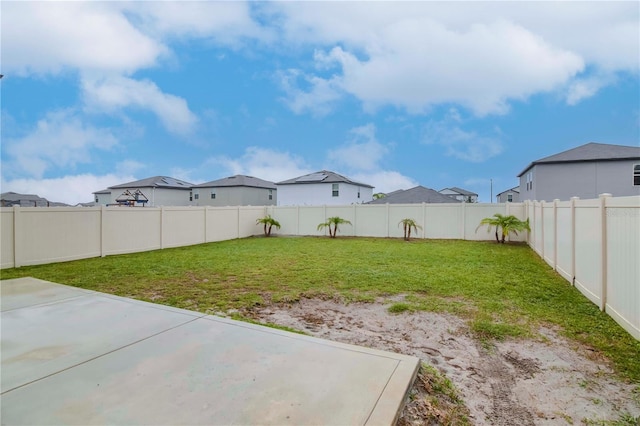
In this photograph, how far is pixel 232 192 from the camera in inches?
1260

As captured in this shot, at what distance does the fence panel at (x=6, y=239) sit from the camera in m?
8.33

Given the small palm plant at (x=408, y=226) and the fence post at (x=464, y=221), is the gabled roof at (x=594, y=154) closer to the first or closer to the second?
the fence post at (x=464, y=221)

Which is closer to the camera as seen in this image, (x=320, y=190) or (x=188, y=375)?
(x=188, y=375)

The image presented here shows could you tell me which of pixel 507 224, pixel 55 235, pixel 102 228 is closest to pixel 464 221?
pixel 507 224

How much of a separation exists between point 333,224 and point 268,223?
3.56 metres

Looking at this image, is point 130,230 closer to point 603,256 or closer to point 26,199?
point 603,256

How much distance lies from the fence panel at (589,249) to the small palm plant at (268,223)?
1338 cm

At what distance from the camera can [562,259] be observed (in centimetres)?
687

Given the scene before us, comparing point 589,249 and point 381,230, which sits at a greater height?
point 589,249

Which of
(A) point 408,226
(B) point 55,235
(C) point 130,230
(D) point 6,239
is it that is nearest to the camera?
(D) point 6,239

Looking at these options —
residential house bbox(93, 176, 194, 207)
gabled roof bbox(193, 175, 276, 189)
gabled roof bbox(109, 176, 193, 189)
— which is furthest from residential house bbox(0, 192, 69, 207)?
gabled roof bbox(193, 175, 276, 189)

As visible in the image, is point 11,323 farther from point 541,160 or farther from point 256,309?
point 541,160

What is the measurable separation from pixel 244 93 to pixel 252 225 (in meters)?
11.8

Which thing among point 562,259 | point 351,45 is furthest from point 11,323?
point 351,45
